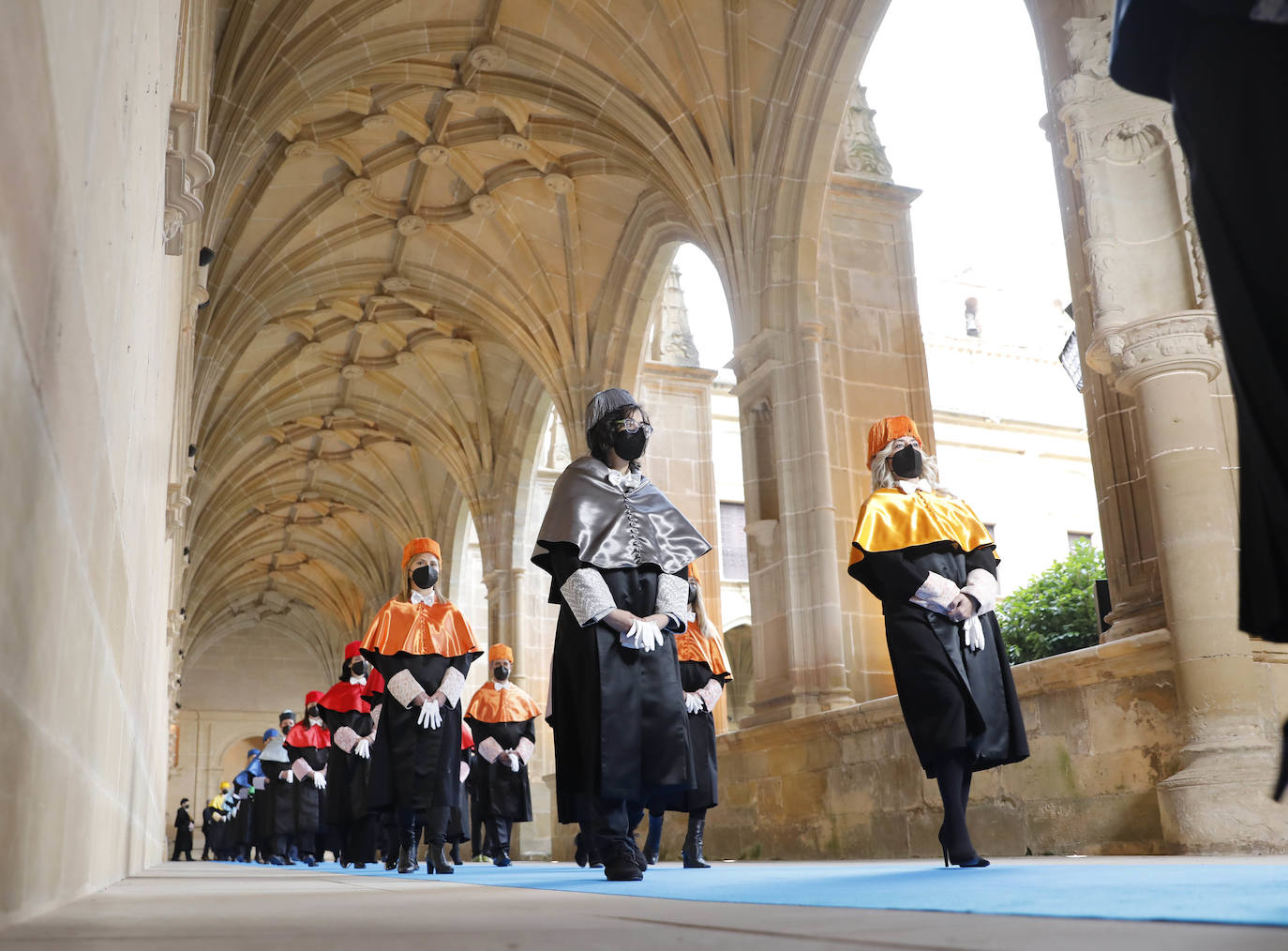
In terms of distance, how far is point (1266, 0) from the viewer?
4.58 feet

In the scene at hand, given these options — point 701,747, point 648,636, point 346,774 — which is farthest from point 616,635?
point 346,774

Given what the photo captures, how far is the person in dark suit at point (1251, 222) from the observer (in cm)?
145

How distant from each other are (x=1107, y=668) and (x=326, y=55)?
9.73m

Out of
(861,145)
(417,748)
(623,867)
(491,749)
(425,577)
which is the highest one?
(861,145)

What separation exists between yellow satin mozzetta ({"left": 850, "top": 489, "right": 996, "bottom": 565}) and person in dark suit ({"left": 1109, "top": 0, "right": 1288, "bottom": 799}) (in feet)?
9.64

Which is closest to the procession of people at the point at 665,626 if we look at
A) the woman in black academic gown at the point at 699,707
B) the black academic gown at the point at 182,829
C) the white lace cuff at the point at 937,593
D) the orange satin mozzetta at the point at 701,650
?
the white lace cuff at the point at 937,593

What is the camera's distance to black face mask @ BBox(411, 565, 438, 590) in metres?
6.94

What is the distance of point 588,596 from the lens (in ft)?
14.4

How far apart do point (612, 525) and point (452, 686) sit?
98.8 inches

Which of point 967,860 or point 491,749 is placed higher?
point 491,749

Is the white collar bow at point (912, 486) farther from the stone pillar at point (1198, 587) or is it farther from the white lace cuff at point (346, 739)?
the white lace cuff at point (346, 739)

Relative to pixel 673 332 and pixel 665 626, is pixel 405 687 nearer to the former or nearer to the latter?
pixel 665 626

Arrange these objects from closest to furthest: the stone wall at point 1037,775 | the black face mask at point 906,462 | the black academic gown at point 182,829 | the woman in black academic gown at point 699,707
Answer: the black face mask at point 906,462
the stone wall at point 1037,775
the woman in black academic gown at point 699,707
the black academic gown at point 182,829

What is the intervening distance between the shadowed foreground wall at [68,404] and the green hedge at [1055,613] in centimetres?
1374
